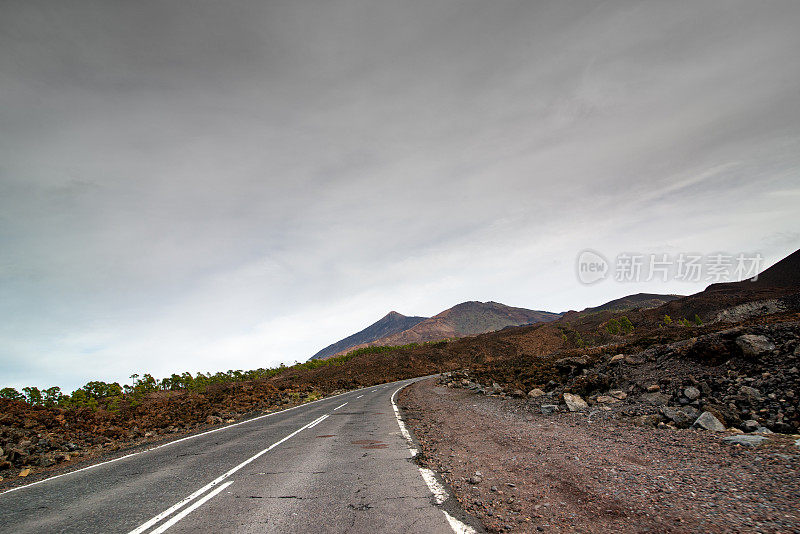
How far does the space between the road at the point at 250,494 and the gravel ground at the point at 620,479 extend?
0.78m

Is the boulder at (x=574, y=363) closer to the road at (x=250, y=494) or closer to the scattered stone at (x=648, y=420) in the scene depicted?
the scattered stone at (x=648, y=420)

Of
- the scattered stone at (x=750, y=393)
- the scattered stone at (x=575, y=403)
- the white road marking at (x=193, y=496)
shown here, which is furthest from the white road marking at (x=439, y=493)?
the scattered stone at (x=750, y=393)

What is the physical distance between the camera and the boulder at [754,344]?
8.97 metres

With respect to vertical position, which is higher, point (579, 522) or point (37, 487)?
point (37, 487)

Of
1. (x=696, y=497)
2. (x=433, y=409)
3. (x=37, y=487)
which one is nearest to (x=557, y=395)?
(x=433, y=409)

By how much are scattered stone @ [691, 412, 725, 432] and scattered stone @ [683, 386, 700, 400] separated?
1470 mm

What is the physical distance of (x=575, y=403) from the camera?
1105 centimetres

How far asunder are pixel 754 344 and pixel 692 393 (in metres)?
2.40

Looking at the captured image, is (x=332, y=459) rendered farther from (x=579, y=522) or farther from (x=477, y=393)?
(x=477, y=393)

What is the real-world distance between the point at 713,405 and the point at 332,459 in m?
9.17

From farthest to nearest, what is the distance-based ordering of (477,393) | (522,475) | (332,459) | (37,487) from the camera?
(477,393)
(332,459)
(37,487)
(522,475)

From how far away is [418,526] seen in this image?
4074 mm

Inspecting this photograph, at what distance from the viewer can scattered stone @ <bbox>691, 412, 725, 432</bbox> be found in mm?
7087

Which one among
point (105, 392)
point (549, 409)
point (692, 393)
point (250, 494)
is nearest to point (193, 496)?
point (250, 494)
